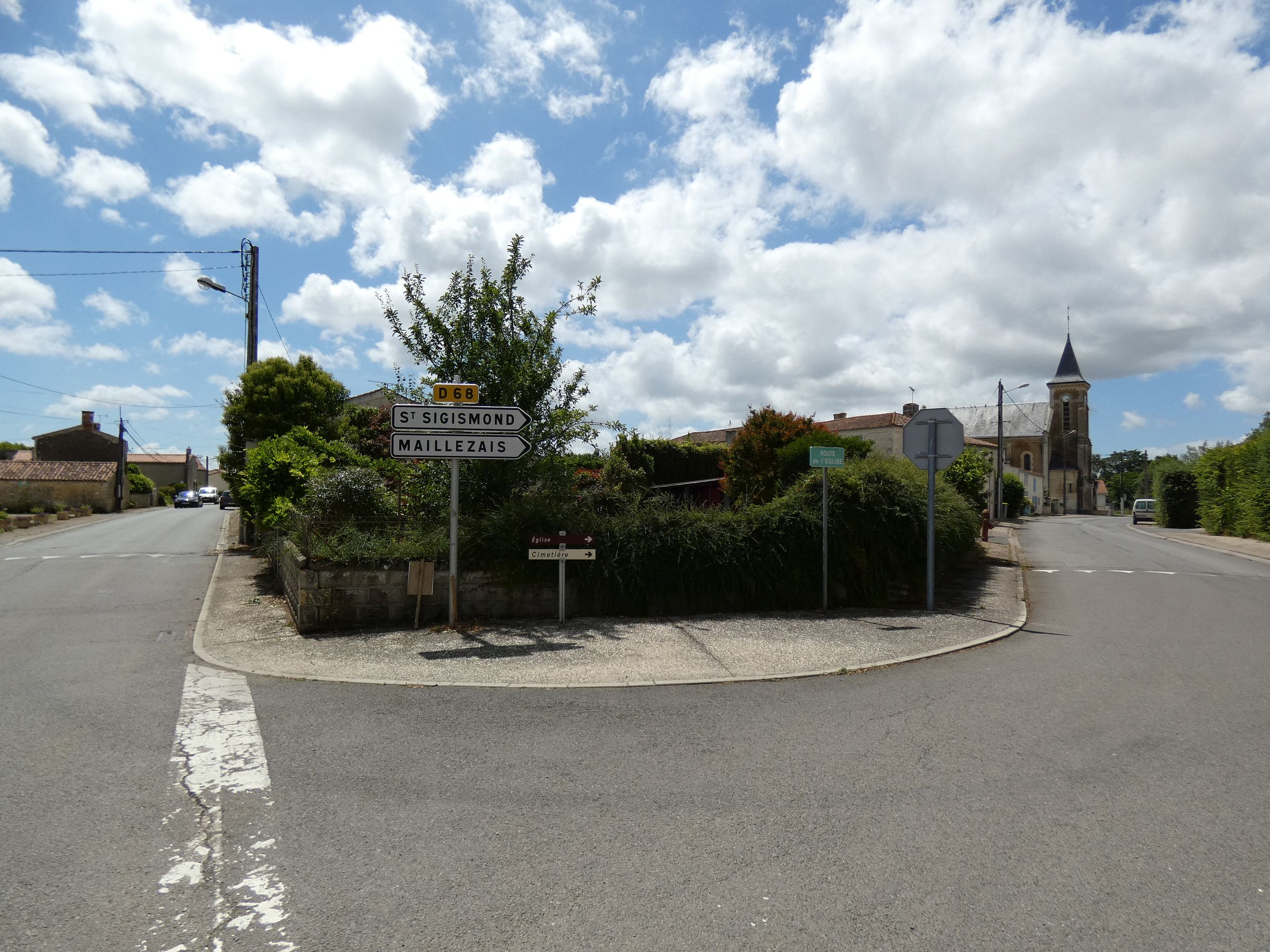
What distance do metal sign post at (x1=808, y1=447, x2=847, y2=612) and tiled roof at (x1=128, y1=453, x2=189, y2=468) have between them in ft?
323

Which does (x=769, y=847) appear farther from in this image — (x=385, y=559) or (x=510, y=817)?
(x=385, y=559)

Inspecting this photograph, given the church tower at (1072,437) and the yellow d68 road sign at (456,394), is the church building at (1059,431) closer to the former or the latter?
the church tower at (1072,437)

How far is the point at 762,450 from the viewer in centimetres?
1900

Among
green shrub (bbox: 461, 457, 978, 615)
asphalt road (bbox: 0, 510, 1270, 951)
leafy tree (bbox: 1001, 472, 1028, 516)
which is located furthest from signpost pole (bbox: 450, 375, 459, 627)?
leafy tree (bbox: 1001, 472, 1028, 516)

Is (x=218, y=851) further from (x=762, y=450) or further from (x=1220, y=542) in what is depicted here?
(x=1220, y=542)

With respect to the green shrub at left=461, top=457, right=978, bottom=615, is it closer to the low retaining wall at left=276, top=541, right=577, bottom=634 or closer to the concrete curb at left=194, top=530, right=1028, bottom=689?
the low retaining wall at left=276, top=541, right=577, bottom=634

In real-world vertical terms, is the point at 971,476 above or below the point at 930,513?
above

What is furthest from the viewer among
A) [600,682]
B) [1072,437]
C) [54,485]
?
[1072,437]

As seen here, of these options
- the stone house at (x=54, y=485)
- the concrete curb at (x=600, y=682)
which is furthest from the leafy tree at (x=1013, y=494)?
the stone house at (x=54, y=485)

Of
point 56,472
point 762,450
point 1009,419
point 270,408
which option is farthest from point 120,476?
point 1009,419

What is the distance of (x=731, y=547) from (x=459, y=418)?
3.86 meters

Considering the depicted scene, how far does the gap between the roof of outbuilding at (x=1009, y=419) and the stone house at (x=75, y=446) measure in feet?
271

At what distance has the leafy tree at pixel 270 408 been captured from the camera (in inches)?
909

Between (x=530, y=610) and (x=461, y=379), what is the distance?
3282 mm
